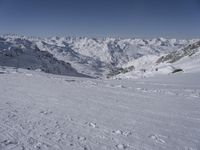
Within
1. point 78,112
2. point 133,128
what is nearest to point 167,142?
point 133,128

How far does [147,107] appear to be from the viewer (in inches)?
519

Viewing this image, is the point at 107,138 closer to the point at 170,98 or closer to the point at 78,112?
the point at 78,112

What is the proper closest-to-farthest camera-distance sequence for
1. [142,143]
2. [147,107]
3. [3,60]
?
1. [142,143]
2. [147,107]
3. [3,60]

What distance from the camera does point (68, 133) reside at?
8.62m

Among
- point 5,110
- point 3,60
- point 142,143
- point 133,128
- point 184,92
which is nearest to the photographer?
point 142,143

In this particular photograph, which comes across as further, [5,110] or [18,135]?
[5,110]

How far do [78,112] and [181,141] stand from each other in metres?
5.09

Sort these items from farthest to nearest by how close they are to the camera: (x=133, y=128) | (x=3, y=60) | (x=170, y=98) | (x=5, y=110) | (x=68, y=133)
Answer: (x=3, y=60)
(x=170, y=98)
(x=5, y=110)
(x=133, y=128)
(x=68, y=133)

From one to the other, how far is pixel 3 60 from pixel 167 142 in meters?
175

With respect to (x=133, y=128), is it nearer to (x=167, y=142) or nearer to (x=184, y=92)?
(x=167, y=142)

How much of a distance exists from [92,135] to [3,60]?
174 metres

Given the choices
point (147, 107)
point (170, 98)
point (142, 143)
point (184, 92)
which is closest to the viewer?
point (142, 143)

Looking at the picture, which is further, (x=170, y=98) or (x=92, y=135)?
(x=170, y=98)

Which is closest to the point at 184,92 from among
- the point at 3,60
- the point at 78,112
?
the point at 78,112
